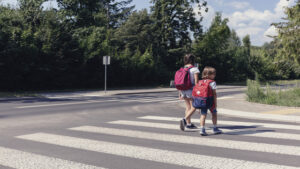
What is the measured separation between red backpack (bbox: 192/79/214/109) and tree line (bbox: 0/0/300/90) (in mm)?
15134

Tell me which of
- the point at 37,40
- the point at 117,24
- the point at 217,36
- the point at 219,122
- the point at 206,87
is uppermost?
the point at 117,24

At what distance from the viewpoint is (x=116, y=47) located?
31391mm

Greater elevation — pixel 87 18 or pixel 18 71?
pixel 87 18

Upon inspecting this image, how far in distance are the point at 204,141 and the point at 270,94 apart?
9794 millimetres

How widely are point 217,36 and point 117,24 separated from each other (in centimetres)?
1975

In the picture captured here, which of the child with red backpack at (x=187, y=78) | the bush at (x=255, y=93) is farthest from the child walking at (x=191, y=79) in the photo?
the bush at (x=255, y=93)

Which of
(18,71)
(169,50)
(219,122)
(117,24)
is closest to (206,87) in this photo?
(219,122)

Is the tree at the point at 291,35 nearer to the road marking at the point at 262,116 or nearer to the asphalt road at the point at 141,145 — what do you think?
the road marking at the point at 262,116

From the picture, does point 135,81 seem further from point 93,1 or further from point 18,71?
point 93,1

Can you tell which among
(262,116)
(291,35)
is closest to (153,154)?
(262,116)

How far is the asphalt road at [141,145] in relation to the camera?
186 inches

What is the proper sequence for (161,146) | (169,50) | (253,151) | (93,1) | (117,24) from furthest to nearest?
(117,24)
(93,1)
(169,50)
(161,146)
(253,151)

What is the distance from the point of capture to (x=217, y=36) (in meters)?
48.1

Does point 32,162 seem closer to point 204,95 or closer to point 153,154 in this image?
point 153,154
